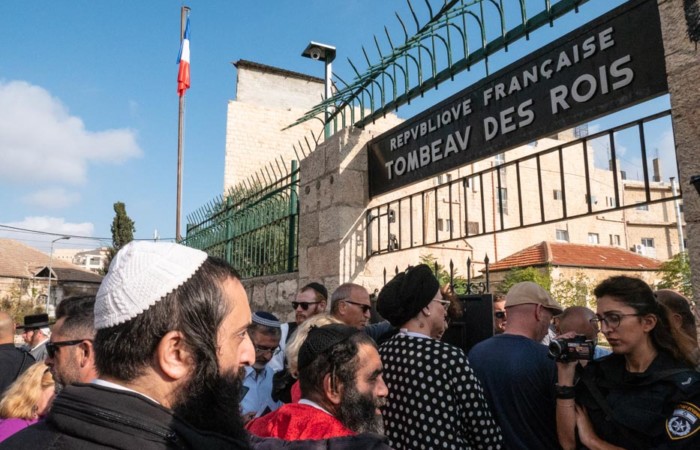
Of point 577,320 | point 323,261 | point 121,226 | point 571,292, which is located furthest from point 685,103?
point 121,226

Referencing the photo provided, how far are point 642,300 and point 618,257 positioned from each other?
2742 cm

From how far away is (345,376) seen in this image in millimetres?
1758

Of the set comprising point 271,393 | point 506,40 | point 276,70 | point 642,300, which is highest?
point 276,70

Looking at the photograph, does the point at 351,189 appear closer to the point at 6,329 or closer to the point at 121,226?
Answer: the point at 6,329

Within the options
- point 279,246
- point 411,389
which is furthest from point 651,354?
point 279,246

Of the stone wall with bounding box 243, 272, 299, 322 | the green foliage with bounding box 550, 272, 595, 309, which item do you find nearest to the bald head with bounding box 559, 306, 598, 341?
the stone wall with bounding box 243, 272, 299, 322

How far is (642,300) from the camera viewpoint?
6.92ft

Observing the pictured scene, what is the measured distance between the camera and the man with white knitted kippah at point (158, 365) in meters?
0.86

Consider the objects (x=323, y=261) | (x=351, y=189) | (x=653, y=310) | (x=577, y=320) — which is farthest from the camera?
(x=323, y=261)

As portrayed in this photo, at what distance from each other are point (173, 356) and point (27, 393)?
188 centimetres

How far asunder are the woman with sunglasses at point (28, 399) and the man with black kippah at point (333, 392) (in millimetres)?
1237

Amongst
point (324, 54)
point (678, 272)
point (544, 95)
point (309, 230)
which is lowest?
point (678, 272)

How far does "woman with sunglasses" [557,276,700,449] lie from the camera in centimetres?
182

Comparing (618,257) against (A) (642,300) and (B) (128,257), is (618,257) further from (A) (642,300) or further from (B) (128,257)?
(B) (128,257)
